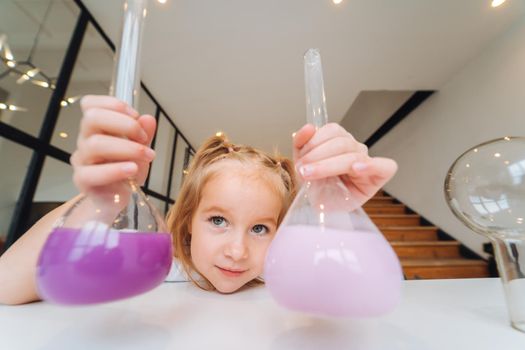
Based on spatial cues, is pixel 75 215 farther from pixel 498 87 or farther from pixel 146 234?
pixel 498 87

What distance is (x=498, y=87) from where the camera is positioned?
1.73m

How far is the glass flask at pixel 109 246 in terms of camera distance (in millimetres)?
185

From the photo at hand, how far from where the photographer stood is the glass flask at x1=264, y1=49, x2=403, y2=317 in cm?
19

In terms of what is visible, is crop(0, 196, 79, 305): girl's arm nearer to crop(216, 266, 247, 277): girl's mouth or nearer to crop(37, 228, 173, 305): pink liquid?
crop(37, 228, 173, 305): pink liquid

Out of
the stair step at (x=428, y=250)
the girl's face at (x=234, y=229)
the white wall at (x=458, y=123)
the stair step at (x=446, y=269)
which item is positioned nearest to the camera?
the girl's face at (x=234, y=229)

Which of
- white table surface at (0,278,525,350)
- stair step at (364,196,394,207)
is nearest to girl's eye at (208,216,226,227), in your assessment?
white table surface at (0,278,525,350)

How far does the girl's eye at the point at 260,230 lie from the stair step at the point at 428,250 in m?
1.98

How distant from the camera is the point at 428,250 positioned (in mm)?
2092

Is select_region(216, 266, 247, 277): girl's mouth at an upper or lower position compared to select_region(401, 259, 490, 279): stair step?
upper

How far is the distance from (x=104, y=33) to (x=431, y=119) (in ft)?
9.54

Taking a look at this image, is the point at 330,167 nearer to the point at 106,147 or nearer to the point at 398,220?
the point at 106,147

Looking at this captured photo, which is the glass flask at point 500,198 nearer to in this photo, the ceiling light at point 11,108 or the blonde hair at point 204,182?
the blonde hair at point 204,182

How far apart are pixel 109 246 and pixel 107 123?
0.37 feet

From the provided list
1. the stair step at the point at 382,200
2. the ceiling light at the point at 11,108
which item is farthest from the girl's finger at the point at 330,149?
the stair step at the point at 382,200
